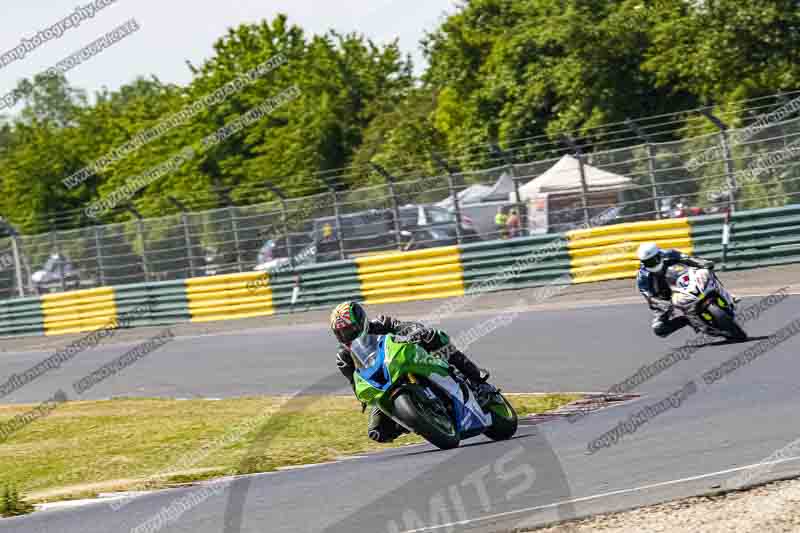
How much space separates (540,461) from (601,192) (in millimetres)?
13074

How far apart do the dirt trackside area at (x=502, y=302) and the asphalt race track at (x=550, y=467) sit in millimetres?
3574

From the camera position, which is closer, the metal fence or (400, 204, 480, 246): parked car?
the metal fence

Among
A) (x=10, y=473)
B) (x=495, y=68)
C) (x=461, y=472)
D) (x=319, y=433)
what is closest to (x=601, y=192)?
(x=319, y=433)

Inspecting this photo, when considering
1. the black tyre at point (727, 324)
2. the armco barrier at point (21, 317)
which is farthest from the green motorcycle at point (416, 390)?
the armco barrier at point (21, 317)

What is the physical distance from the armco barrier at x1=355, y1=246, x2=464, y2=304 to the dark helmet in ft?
43.5

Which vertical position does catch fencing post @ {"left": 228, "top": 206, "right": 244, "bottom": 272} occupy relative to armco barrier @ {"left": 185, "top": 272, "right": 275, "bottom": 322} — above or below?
above

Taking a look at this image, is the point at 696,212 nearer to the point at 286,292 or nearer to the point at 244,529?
the point at 286,292

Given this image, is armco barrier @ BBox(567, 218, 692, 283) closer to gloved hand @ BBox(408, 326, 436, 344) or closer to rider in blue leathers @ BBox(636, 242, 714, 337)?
rider in blue leathers @ BBox(636, 242, 714, 337)

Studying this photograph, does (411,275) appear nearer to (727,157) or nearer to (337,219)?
(337,219)

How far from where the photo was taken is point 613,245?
21.0 meters

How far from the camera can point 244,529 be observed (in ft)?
24.5

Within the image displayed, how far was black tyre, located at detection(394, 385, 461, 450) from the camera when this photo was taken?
9117 mm

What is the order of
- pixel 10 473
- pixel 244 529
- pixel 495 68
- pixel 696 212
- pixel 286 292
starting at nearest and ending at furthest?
1. pixel 244 529
2. pixel 10 473
3. pixel 696 212
4. pixel 286 292
5. pixel 495 68

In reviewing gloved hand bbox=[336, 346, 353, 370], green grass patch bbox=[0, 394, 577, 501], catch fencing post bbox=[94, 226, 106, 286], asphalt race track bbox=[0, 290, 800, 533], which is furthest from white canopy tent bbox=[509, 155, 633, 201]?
gloved hand bbox=[336, 346, 353, 370]
